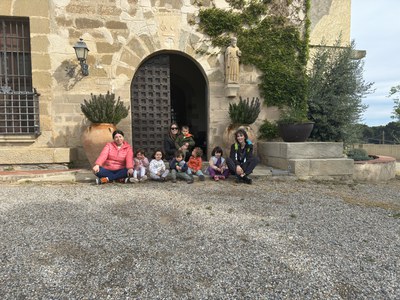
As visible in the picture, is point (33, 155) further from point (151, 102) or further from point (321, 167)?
point (321, 167)

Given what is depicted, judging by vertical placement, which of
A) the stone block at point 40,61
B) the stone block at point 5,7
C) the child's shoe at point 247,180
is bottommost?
the child's shoe at point 247,180

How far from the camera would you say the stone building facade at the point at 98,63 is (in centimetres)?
578

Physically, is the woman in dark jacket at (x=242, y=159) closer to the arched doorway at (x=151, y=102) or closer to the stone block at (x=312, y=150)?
the stone block at (x=312, y=150)

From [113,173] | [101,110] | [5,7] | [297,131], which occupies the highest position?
[5,7]

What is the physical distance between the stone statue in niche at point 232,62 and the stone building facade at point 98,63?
27 centimetres

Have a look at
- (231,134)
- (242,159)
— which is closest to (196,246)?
(242,159)

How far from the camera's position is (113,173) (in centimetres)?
468

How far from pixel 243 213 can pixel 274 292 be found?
4.94 feet

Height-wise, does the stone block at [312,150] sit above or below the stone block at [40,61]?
below

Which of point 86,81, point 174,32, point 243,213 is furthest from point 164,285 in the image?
point 174,32

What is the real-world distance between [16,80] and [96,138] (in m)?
2.66

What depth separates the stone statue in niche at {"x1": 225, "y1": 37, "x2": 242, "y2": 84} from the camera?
6234 mm

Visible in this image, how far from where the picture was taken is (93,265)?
1.92 meters

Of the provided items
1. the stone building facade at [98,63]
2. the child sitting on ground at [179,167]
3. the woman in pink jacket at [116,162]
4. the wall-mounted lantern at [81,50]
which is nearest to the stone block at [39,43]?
the stone building facade at [98,63]
